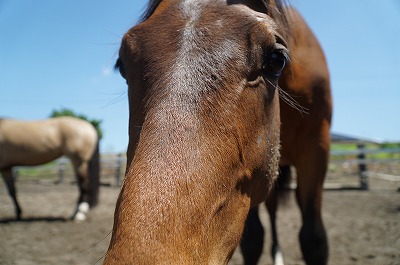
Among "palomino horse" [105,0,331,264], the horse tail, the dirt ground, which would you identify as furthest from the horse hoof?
"palomino horse" [105,0,331,264]

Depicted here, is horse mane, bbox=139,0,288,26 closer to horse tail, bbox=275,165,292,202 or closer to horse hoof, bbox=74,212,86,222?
horse tail, bbox=275,165,292,202

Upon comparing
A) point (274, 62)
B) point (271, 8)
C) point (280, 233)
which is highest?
point (271, 8)

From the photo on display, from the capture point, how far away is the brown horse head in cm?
106

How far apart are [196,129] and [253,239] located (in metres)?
2.52

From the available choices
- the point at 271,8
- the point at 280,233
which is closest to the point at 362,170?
the point at 280,233

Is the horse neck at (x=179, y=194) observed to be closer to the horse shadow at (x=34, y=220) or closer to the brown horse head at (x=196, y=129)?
the brown horse head at (x=196, y=129)

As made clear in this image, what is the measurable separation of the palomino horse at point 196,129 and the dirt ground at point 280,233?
1.59 m

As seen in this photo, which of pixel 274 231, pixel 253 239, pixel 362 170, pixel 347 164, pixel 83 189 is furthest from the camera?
pixel 347 164

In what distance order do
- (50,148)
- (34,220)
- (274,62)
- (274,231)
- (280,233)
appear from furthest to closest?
1. (50,148)
2. (34,220)
3. (280,233)
4. (274,231)
5. (274,62)

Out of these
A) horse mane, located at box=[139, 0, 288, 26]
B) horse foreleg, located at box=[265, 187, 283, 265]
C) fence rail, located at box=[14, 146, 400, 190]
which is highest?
horse mane, located at box=[139, 0, 288, 26]

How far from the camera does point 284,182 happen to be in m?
4.62

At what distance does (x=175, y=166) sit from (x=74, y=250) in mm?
4576

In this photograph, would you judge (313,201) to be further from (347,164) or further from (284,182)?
(347,164)

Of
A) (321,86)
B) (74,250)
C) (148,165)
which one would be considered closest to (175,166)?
(148,165)
